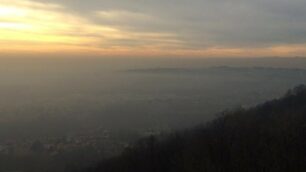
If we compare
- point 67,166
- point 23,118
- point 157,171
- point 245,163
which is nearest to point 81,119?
point 23,118

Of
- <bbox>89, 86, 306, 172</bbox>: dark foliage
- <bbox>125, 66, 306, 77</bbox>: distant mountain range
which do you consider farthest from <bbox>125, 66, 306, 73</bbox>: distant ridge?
<bbox>89, 86, 306, 172</bbox>: dark foliage

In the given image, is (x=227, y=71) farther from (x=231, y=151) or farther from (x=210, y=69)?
(x=231, y=151)

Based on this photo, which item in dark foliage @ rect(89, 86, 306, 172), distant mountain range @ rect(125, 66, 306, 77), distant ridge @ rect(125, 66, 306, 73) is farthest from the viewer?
distant ridge @ rect(125, 66, 306, 73)

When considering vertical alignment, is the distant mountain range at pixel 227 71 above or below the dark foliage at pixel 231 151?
below

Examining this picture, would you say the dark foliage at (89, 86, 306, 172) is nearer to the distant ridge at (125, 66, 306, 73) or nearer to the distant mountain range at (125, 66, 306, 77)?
the distant mountain range at (125, 66, 306, 77)

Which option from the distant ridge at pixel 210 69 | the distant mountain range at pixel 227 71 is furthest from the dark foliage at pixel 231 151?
the distant ridge at pixel 210 69

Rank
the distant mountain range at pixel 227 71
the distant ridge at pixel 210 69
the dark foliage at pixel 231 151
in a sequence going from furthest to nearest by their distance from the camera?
the distant ridge at pixel 210 69 → the distant mountain range at pixel 227 71 → the dark foliage at pixel 231 151

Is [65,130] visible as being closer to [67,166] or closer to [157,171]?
[67,166]

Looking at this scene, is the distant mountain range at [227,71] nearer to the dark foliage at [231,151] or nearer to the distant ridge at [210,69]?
the distant ridge at [210,69]
